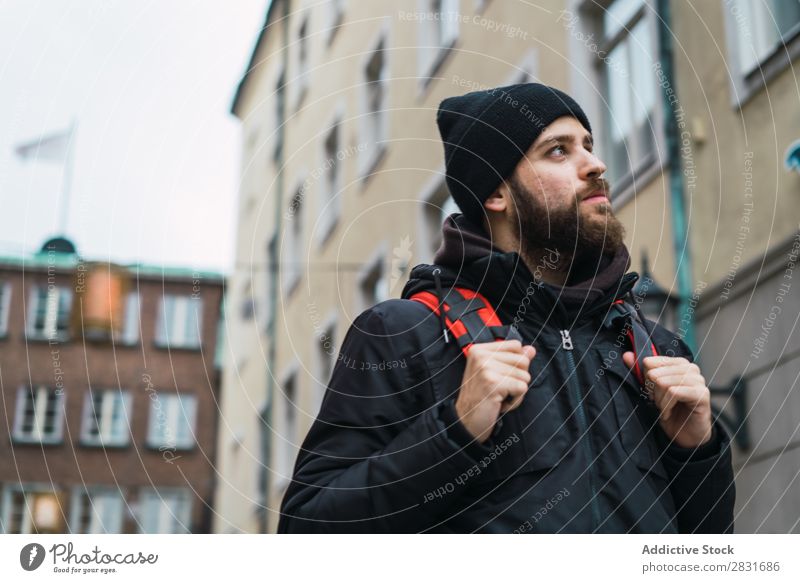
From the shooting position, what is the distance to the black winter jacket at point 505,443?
1.66 metres

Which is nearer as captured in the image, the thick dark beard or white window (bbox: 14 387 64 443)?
the thick dark beard

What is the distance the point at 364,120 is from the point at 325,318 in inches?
52.6

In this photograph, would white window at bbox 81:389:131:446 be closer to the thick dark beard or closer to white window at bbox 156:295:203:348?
white window at bbox 156:295:203:348

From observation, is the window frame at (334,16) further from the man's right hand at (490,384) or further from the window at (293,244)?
the man's right hand at (490,384)

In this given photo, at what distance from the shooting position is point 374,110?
8039 mm

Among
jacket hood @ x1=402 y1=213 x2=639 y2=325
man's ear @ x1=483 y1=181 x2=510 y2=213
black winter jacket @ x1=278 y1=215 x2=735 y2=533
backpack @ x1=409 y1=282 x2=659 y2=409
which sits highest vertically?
man's ear @ x1=483 y1=181 x2=510 y2=213

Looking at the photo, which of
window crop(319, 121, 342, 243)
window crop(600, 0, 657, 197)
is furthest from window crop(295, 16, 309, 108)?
window crop(600, 0, 657, 197)

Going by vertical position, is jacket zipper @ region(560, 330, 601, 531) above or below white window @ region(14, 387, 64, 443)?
below

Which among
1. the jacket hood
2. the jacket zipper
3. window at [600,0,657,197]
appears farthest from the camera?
window at [600,0,657,197]

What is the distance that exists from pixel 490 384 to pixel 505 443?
13 centimetres

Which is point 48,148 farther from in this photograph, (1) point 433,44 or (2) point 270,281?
(2) point 270,281

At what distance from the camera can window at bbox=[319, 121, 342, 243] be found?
355 inches

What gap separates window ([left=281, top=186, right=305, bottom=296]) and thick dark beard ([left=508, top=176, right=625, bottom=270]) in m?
6.96

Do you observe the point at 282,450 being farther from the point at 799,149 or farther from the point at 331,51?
the point at 799,149
